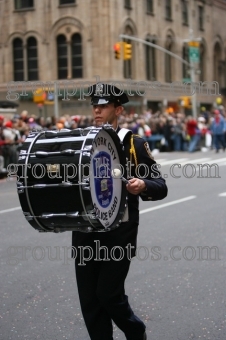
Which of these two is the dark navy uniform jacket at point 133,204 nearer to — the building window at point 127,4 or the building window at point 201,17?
the building window at point 127,4

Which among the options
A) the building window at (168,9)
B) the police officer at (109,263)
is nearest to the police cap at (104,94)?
the police officer at (109,263)

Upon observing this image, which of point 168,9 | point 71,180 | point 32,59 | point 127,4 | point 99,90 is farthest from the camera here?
point 168,9

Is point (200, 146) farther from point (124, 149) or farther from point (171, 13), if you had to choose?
point (124, 149)

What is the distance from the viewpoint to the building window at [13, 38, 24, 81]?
43.7 metres

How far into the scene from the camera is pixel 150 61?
1820 inches

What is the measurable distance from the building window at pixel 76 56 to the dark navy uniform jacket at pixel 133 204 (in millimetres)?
38342

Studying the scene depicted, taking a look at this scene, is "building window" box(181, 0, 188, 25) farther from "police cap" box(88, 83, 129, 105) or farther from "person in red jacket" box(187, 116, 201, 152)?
"police cap" box(88, 83, 129, 105)

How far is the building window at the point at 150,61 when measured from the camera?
46.0 meters

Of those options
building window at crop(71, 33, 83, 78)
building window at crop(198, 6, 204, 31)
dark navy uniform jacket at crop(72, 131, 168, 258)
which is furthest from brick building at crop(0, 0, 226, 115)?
dark navy uniform jacket at crop(72, 131, 168, 258)

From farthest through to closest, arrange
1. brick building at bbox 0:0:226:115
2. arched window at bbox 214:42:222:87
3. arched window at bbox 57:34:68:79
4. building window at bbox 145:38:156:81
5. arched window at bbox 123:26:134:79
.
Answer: arched window at bbox 214:42:222:87 → building window at bbox 145:38:156:81 → arched window at bbox 123:26:134:79 → arched window at bbox 57:34:68:79 → brick building at bbox 0:0:226:115

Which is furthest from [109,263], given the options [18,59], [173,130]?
[18,59]

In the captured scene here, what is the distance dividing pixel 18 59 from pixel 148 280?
123 feet

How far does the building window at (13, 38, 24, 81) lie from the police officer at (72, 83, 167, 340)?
3959cm

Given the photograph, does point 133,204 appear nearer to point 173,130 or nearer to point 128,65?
point 173,130
